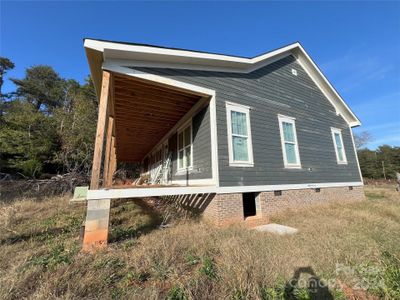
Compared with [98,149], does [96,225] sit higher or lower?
lower

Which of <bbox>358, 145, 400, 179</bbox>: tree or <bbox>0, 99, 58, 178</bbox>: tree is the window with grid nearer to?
<bbox>0, 99, 58, 178</bbox>: tree

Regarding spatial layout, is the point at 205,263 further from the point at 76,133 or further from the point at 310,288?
the point at 76,133

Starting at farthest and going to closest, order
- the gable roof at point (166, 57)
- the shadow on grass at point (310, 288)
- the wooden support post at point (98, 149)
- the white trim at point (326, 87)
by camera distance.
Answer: the white trim at point (326, 87)
the gable roof at point (166, 57)
the wooden support post at point (98, 149)
the shadow on grass at point (310, 288)

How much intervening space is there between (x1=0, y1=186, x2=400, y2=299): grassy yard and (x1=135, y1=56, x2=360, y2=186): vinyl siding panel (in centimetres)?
224

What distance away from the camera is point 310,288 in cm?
281

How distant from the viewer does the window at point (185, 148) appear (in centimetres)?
852

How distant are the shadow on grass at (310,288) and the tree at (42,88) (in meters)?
38.7

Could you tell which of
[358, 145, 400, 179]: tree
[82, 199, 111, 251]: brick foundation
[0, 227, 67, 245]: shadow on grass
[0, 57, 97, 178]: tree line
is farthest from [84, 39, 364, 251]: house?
[358, 145, 400, 179]: tree

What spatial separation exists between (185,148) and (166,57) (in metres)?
3.92

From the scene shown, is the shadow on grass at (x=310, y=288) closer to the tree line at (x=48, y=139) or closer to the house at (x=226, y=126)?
the house at (x=226, y=126)

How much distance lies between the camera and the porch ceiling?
6520 mm

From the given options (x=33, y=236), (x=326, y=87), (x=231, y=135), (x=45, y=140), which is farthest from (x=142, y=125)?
(x=45, y=140)

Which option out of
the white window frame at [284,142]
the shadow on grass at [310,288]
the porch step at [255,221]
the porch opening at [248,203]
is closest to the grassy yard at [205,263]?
the shadow on grass at [310,288]

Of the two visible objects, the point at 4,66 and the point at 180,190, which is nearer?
the point at 180,190
